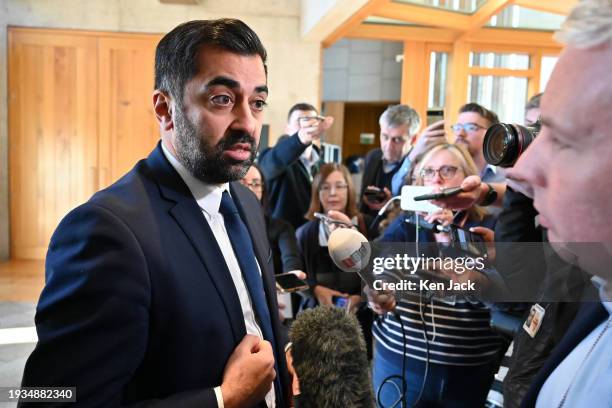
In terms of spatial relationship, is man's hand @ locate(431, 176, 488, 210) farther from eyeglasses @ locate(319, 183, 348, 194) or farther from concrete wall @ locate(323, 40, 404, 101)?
concrete wall @ locate(323, 40, 404, 101)

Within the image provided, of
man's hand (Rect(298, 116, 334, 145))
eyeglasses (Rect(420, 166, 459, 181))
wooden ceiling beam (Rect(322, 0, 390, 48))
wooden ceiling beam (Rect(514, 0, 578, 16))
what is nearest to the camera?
eyeglasses (Rect(420, 166, 459, 181))

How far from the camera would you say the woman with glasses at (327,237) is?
1193 millimetres

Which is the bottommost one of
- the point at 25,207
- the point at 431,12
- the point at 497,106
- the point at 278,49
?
the point at 25,207

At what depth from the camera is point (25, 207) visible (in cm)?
561

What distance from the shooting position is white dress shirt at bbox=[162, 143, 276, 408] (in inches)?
40.4

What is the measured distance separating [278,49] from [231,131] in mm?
4840

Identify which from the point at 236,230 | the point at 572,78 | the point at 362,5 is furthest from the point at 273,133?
the point at 572,78

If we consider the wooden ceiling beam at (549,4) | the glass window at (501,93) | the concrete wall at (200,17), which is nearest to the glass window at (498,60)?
the glass window at (501,93)

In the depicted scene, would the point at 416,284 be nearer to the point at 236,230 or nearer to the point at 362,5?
the point at 236,230

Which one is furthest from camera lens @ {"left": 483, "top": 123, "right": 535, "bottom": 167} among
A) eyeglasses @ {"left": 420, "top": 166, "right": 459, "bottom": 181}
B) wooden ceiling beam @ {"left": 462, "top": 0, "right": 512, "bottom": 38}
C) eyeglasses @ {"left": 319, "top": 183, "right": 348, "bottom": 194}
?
wooden ceiling beam @ {"left": 462, "top": 0, "right": 512, "bottom": 38}

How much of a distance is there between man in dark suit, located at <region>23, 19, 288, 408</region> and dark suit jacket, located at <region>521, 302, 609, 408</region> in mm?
456

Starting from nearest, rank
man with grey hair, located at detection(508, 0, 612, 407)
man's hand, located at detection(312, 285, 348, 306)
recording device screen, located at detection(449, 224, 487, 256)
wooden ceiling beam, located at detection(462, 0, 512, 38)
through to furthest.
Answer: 1. man with grey hair, located at detection(508, 0, 612, 407)
2. recording device screen, located at detection(449, 224, 487, 256)
3. man's hand, located at detection(312, 285, 348, 306)
4. wooden ceiling beam, located at detection(462, 0, 512, 38)

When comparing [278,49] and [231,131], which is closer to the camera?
[231,131]

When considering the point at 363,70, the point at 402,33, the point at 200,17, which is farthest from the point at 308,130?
the point at 363,70
